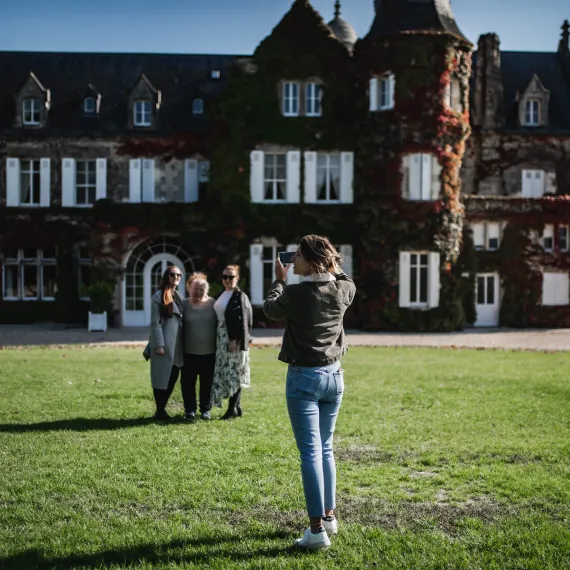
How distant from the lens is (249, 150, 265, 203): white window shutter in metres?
30.0

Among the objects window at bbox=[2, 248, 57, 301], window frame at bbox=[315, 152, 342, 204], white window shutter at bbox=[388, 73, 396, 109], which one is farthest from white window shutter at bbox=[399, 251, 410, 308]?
window at bbox=[2, 248, 57, 301]

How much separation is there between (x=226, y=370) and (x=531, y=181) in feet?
84.9

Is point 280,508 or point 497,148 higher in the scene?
point 497,148

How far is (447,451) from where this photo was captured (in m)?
8.74

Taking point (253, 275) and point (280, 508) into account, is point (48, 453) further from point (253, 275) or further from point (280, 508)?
point (253, 275)

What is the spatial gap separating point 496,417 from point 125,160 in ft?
78.1

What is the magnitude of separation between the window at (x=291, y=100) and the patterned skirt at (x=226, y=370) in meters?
20.7

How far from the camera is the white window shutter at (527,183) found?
1320 inches

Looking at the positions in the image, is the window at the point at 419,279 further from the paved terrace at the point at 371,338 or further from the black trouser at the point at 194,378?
the black trouser at the point at 194,378

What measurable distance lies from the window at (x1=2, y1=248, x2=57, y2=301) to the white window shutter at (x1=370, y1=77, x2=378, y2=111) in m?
13.5

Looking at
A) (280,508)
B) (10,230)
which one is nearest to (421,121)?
(10,230)

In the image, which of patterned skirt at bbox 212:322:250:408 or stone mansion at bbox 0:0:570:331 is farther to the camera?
stone mansion at bbox 0:0:570:331

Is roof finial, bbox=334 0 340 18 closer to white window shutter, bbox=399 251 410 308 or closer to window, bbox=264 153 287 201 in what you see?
window, bbox=264 153 287 201

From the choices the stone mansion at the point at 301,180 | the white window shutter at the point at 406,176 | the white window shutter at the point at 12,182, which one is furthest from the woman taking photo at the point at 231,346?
the white window shutter at the point at 12,182
